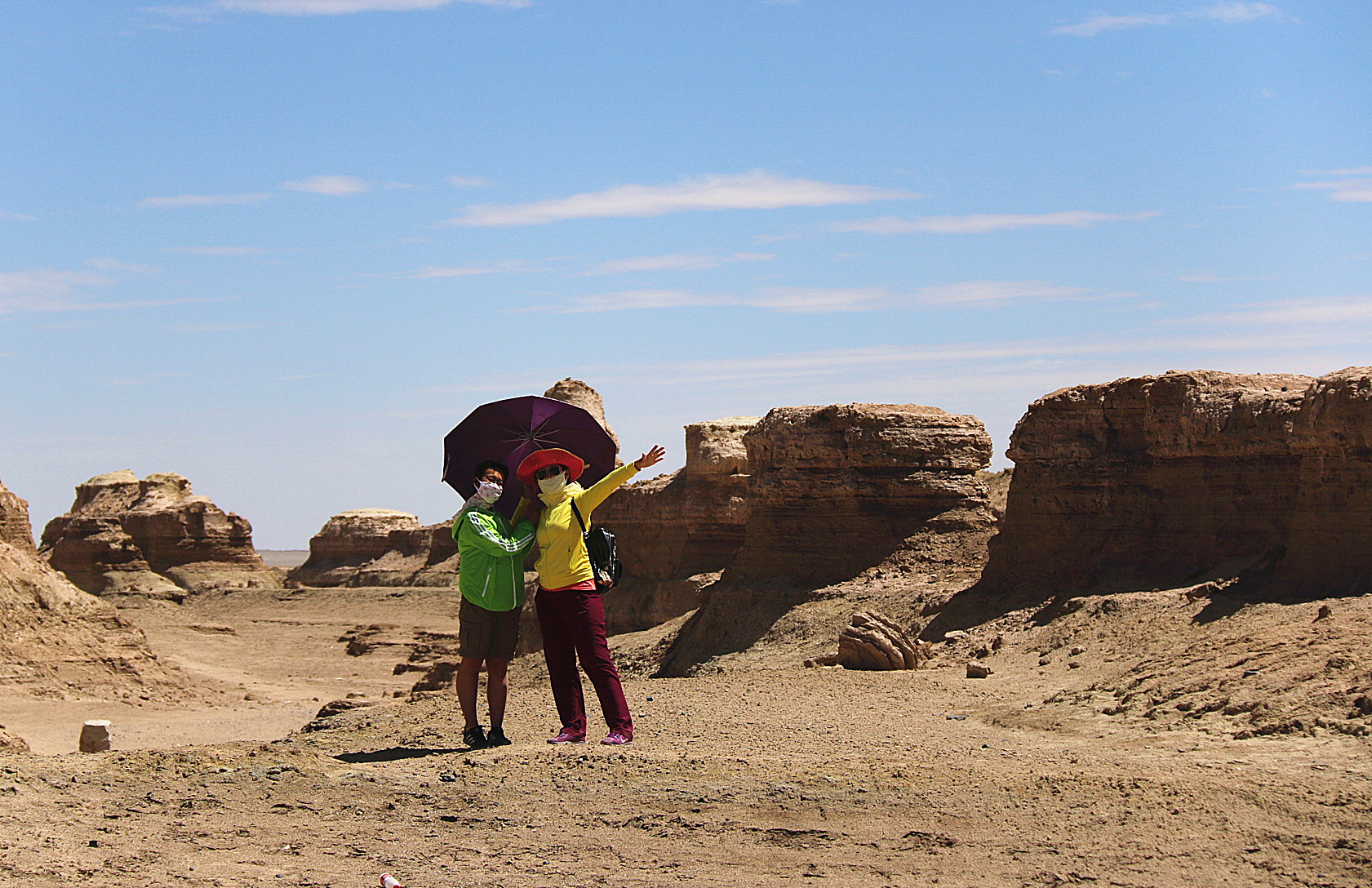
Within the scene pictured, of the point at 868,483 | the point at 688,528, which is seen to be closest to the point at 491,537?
the point at 868,483

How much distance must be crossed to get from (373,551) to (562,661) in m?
47.8

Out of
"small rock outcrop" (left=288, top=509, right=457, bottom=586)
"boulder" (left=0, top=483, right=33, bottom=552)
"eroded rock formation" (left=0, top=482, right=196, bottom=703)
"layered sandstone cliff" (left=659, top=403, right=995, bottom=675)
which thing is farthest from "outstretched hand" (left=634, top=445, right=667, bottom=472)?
"small rock outcrop" (left=288, top=509, right=457, bottom=586)

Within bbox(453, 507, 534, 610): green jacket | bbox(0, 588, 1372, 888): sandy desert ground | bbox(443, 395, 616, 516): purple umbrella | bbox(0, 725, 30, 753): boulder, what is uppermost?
bbox(443, 395, 616, 516): purple umbrella

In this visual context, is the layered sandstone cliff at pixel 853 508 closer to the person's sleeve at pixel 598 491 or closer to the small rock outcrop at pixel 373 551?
the person's sleeve at pixel 598 491

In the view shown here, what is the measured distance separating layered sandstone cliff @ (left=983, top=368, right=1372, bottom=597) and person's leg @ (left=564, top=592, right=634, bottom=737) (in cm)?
663

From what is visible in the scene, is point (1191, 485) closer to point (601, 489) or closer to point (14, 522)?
point (601, 489)

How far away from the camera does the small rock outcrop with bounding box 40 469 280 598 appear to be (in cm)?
4728

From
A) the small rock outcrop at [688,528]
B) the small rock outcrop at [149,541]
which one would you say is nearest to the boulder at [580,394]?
the small rock outcrop at [688,528]

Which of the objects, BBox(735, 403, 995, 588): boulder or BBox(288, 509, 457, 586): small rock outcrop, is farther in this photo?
BBox(288, 509, 457, 586): small rock outcrop

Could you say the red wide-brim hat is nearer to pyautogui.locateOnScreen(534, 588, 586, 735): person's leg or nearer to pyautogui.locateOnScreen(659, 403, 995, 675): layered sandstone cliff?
pyautogui.locateOnScreen(534, 588, 586, 735): person's leg

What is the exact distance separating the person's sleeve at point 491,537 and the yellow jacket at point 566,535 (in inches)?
4.3

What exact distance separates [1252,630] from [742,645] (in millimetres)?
8266

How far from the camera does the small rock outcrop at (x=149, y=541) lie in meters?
47.3

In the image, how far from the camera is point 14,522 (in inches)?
1009
